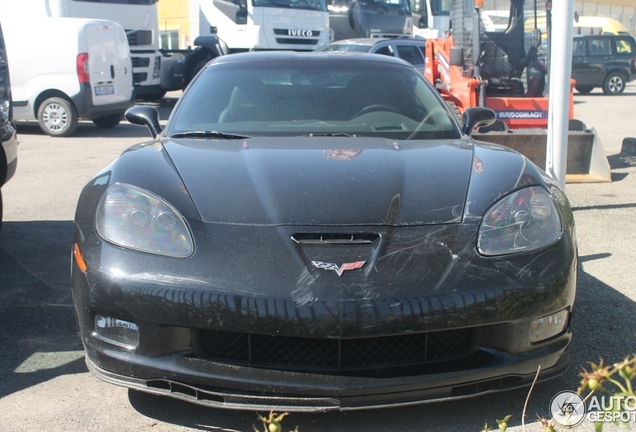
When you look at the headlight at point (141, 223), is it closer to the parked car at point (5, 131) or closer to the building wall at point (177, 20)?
the parked car at point (5, 131)

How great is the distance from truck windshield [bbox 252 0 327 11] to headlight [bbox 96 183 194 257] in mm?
13990

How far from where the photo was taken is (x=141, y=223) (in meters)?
2.90

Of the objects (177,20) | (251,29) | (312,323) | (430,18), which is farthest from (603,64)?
(312,323)

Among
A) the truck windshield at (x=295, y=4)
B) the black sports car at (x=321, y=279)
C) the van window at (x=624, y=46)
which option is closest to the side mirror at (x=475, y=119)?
the black sports car at (x=321, y=279)

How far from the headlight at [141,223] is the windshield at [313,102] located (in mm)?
1005

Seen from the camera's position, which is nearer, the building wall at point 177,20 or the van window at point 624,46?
the building wall at point 177,20

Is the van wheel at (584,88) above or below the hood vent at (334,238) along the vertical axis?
below

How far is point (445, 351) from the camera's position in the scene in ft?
8.89

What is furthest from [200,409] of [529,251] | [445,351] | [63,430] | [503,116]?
[503,116]

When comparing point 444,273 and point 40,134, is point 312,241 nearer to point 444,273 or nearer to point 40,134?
point 444,273

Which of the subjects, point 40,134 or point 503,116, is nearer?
point 503,116

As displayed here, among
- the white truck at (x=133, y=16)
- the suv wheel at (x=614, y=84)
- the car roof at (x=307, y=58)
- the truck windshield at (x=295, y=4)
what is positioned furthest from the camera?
the suv wheel at (x=614, y=84)

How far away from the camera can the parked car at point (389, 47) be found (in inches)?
597

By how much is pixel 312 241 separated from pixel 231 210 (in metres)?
0.37
